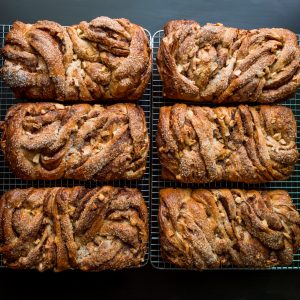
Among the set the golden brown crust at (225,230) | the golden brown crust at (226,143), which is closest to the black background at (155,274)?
the golden brown crust at (225,230)

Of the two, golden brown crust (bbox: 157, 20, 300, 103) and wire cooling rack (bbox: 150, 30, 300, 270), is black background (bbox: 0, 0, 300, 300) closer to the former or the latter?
wire cooling rack (bbox: 150, 30, 300, 270)

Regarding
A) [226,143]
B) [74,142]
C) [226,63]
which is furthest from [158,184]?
[226,63]

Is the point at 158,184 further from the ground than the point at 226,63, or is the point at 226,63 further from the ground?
the point at 226,63

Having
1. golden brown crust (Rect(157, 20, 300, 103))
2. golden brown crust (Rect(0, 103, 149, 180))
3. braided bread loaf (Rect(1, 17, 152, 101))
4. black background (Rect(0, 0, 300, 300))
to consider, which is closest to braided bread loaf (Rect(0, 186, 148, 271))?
golden brown crust (Rect(0, 103, 149, 180))

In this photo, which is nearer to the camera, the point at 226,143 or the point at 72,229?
the point at 72,229

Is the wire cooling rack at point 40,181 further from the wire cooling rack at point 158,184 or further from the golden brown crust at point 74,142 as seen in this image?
the golden brown crust at point 74,142

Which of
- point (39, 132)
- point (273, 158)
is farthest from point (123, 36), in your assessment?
point (273, 158)

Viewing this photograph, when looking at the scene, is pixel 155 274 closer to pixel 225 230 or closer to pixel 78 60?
pixel 225 230
